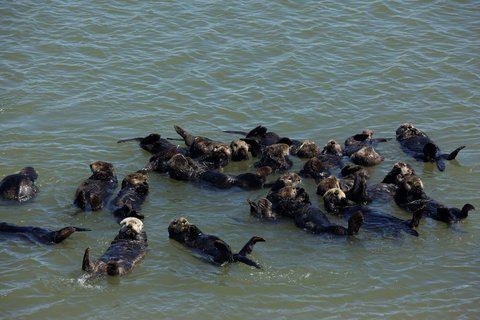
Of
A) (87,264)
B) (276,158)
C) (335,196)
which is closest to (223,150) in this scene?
(276,158)

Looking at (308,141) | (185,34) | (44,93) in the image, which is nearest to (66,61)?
A: (44,93)

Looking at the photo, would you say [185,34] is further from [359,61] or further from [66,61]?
[359,61]

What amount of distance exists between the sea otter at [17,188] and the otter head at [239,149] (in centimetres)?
332

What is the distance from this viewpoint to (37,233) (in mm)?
10844

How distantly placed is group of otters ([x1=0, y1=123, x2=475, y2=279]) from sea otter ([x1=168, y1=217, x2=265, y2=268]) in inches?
0.5

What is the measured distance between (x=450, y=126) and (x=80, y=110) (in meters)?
7.02

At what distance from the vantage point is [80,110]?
15.3 metres

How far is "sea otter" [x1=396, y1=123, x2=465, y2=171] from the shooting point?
1339cm

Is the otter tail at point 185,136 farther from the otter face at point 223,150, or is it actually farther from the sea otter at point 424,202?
the sea otter at point 424,202

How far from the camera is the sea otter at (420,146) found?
527 inches

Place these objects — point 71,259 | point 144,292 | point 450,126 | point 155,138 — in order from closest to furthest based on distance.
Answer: point 144,292, point 71,259, point 155,138, point 450,126

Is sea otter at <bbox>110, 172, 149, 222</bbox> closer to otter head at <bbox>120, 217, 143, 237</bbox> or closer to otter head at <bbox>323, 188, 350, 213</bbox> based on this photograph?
otter head at <bbox>120, 217, 143, 237</bbox>

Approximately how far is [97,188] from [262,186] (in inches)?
101

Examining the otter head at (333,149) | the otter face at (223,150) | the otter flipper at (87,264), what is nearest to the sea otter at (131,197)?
the otter flipper at (87,264)
